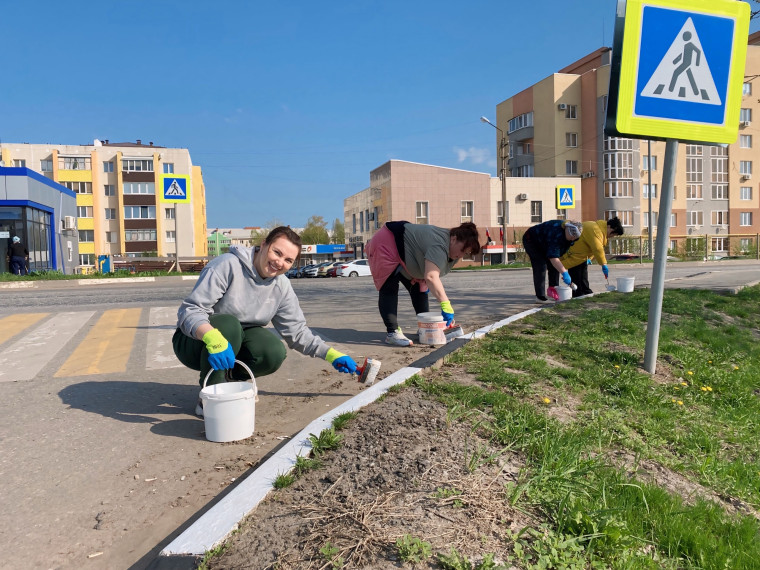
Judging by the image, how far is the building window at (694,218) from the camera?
5647 centimetres

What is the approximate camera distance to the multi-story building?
62719 millimetres

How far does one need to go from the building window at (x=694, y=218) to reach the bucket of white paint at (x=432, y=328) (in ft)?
194

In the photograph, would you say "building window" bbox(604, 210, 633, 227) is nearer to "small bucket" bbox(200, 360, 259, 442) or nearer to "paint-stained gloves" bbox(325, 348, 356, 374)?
"paint-stained gloves" bbox(325, 348, 356, 374)

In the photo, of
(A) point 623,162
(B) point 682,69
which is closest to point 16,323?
(B) point 682,69

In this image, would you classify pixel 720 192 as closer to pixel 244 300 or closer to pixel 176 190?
pixel 176 190

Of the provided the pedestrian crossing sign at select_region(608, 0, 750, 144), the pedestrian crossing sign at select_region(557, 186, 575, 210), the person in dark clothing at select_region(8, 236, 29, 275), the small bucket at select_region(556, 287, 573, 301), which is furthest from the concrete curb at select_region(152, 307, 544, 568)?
the pedestrian crossing sign at select_region(557, 186, 575, 210)

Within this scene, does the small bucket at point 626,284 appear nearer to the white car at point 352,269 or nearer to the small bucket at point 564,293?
the small bucket at point 564,293

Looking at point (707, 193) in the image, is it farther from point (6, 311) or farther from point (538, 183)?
point (6, 311)

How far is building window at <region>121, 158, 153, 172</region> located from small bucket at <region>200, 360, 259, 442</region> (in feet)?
222

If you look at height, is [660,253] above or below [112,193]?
below

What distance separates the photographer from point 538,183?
54000 millimetres

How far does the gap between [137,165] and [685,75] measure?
68169 millimetres

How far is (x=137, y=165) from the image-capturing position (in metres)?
64.1

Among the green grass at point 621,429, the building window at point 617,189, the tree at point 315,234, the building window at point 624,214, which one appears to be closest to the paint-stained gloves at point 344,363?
the green grass at point 621,429
